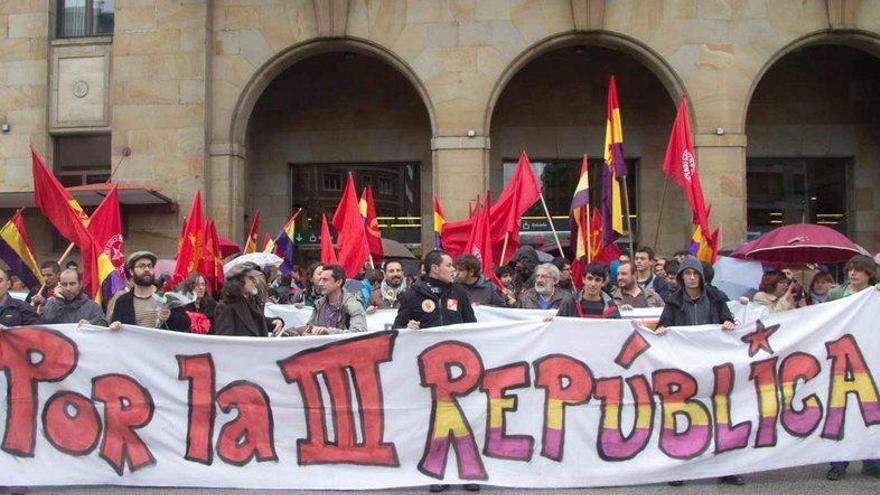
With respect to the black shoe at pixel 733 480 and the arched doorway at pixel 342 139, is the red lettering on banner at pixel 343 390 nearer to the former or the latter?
the black shoe at pixel 733 480

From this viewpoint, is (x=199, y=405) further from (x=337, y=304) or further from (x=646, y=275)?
(x=646, y=275)

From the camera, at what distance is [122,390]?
261 inches

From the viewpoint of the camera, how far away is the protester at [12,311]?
22.8ft

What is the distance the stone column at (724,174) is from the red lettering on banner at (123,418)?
11.5 meters

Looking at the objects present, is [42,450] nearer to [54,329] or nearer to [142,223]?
[54,329]

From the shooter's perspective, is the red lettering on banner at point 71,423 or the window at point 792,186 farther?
the window at point 792,186

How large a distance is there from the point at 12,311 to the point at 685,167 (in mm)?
7723

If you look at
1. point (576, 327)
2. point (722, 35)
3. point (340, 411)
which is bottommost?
point (340, 411)

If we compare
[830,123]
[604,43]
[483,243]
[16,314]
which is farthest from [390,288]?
[830,123]

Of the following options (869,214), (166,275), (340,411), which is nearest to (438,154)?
(166,275)

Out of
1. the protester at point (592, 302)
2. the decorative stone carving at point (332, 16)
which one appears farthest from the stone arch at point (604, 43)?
the protester at point (592, 302)

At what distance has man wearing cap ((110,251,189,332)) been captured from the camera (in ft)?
23.5

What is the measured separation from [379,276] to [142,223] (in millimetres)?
6503

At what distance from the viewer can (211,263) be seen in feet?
36.7
